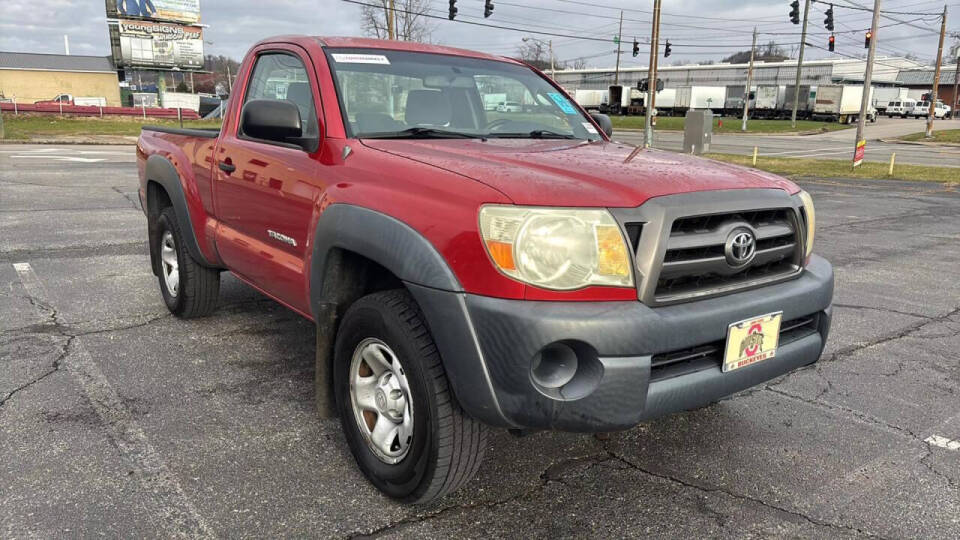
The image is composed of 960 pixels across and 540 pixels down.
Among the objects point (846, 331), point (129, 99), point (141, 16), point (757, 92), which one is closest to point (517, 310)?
point (846, 331)

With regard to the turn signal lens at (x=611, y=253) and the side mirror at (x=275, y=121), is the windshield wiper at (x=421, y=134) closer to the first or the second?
the side mirror at (x=275, y=121)

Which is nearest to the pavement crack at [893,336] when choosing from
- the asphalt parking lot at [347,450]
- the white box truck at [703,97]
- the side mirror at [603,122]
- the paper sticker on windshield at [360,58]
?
the asphalt parking lot at [347,450]

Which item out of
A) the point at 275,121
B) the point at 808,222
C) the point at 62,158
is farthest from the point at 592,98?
the point at 275,121

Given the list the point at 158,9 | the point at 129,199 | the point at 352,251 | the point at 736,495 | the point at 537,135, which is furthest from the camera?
the point at 158,9

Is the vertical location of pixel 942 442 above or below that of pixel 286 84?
below

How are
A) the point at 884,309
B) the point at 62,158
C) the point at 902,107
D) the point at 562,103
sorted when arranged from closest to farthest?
1. the point at 562,103
2. the point at 884,309
3. the point at 62,158
4. the point at 902,107

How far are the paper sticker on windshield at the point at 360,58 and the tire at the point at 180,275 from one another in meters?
1.82

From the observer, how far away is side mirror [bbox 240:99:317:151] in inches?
118

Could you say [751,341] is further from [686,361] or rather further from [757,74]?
[757,74]

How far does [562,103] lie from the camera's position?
4.07m

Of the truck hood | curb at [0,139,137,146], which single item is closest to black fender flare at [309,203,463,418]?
the truck hood

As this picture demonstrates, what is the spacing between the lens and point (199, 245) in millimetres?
4301

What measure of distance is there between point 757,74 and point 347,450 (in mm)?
91089

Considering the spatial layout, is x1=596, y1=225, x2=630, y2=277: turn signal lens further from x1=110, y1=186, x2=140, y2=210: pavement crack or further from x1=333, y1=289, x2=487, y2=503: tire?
x1=110, y1=186, x2=140, y2=210: pavement crack
